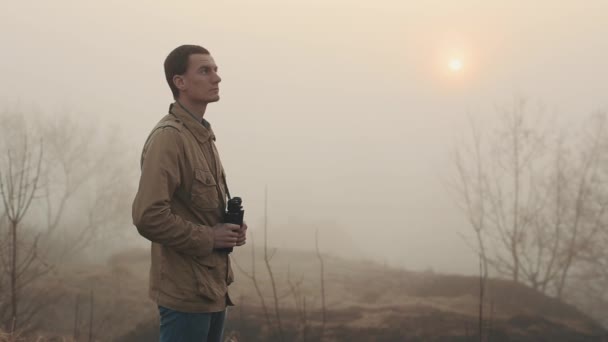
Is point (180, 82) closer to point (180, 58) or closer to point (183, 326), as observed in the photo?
point (180, 58)

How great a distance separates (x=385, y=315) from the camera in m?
10.6

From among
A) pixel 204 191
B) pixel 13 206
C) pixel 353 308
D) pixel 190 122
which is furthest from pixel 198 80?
pixel 353 308

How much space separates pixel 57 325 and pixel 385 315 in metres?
9.26

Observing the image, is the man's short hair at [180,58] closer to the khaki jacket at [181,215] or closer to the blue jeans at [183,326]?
the khaki jacket at [181,215]

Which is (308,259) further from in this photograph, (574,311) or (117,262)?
(574,311)

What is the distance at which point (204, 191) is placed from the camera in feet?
7.41

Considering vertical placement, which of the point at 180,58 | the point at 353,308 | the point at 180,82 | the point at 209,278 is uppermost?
the point at 180,58

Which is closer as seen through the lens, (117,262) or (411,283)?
(411,283)

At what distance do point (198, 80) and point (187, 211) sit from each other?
2.01 ft

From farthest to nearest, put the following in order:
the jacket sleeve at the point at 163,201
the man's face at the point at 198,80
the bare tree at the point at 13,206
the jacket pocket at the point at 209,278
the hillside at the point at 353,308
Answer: the hillside at the point at 353,308, the bare tree at the point at 13,206, the man's face at the point at 198,80, the jacket pocket at the point at 209,278, the jacket sleeve at the point at 163,201

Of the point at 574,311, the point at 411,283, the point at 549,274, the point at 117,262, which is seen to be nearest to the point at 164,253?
the point at 574,311

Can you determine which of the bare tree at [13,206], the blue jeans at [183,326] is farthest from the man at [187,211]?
the bare tree at [13,206]

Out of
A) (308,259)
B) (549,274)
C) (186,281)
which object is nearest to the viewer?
(186,281)

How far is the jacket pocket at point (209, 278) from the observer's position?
7.14 ft
